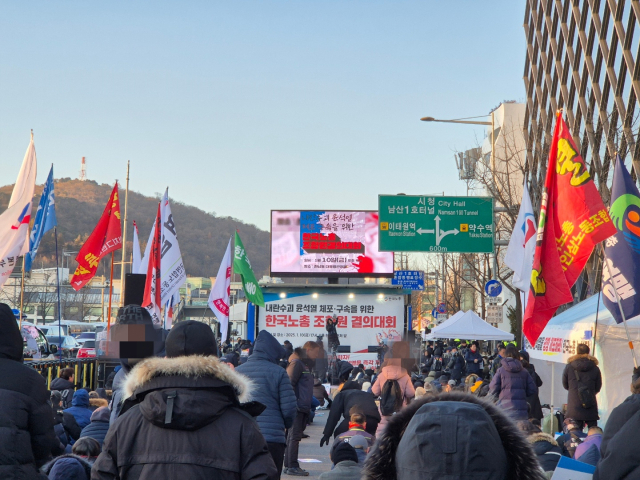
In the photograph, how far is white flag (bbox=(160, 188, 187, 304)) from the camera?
1703 centimetres

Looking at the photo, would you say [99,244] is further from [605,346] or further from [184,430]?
[184,430]

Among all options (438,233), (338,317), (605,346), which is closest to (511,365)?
(605,346)

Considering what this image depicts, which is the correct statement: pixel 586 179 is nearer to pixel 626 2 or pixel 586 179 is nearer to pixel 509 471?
pixel 509 471

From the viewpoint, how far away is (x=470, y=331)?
20.6m

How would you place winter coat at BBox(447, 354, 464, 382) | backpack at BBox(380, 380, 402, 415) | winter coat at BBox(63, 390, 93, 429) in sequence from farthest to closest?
winter coat at BBox(447, 354, 464, 382), backpack at BBox(380, 380, 402, 415), winter coat at BBox(63, 390, 93, 429)

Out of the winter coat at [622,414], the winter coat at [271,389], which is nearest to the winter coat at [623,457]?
the winter coat at [622,414]

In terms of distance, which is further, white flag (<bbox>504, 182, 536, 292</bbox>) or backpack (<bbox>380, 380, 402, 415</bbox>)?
white flag (<bbox>504, 182, 536, 292</bbox>)

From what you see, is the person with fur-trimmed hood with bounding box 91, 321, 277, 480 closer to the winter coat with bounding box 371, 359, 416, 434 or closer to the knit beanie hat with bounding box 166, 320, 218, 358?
the knit beanie hat with bounding box 166, 320, 218, 358

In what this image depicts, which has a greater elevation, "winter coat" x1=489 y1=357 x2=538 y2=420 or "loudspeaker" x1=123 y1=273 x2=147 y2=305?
"loudspeaker" x1=123 y1=273 x2=147 y2=305

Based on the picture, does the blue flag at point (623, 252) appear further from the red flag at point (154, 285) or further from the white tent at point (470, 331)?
the white tent at point (470, 331)

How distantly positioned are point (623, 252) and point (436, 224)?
1338 centimetres

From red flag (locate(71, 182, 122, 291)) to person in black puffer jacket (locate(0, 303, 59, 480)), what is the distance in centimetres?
1316

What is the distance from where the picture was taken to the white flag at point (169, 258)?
17.0 m

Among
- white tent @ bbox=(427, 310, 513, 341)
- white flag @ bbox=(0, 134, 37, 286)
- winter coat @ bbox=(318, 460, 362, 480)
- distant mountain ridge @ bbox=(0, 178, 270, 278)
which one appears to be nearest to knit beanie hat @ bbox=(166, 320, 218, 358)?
winter coat @ bbox=(318, 460, 362, 480)
